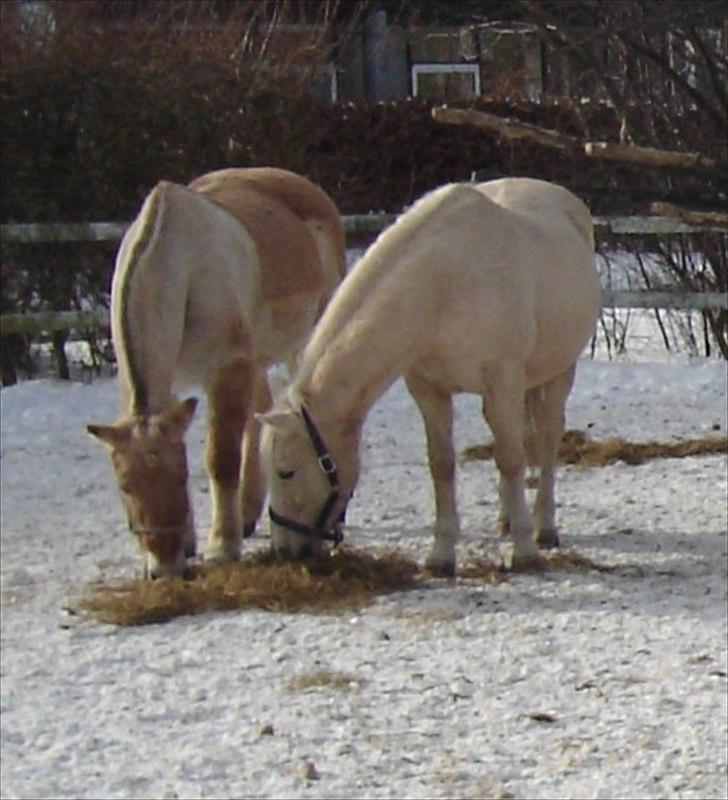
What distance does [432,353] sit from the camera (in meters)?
6.28

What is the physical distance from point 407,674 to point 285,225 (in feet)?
9.91

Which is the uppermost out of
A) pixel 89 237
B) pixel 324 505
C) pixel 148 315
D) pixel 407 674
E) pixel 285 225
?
pixel 285 225

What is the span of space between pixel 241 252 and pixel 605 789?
349 centimetres

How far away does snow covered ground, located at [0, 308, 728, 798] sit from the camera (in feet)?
14.5

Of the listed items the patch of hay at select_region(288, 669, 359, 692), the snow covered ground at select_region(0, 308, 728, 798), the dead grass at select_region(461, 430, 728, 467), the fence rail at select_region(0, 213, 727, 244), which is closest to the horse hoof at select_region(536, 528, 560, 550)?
the snow covered ground at select_region(0, 308, 728, 798)

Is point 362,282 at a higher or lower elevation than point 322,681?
higher

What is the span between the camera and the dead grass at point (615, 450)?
8688 mm

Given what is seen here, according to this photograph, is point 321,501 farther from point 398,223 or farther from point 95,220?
point 95,220

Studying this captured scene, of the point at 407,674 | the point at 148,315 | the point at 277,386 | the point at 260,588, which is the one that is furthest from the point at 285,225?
the point at 407,674

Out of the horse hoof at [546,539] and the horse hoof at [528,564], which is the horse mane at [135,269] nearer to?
the horse hoof at [528,564]

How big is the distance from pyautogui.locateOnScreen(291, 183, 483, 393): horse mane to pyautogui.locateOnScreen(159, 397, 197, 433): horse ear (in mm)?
426

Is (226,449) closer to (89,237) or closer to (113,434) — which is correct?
(113,434)

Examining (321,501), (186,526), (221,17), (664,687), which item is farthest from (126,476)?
(221,17)

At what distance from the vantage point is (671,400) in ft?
34.8
